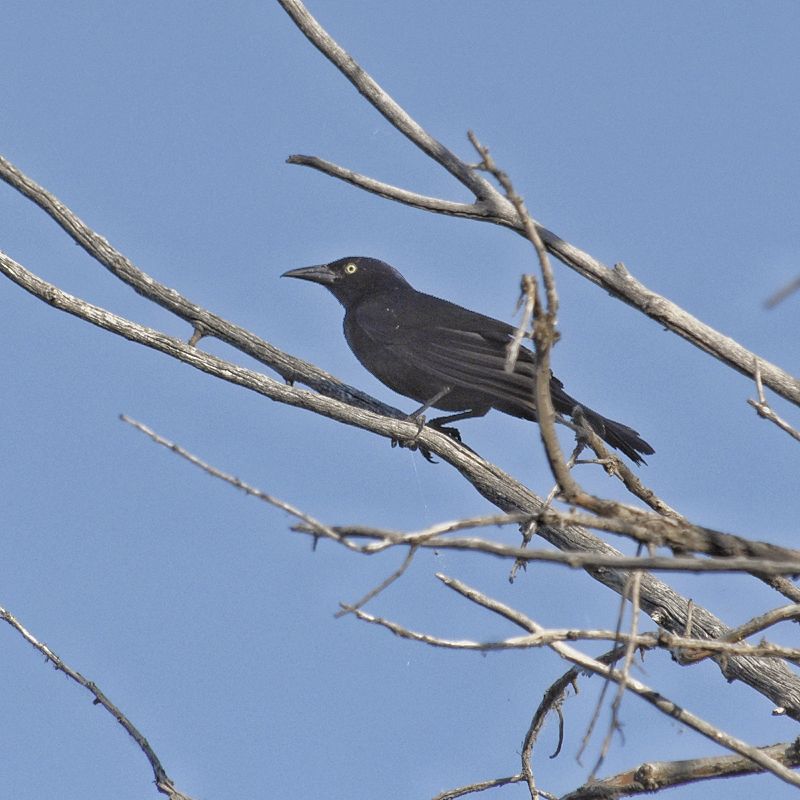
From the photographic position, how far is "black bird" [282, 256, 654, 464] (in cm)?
658

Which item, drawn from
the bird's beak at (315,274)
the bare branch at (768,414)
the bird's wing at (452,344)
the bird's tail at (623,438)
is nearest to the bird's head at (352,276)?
the bird's beak at (315,274)

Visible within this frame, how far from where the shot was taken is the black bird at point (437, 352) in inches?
259

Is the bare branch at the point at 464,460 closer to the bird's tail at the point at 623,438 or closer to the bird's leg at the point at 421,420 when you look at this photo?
the bird's leg at the point at 421,420

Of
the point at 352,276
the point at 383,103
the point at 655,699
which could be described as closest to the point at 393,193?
the point at 383,103

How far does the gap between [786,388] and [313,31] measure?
2.59m

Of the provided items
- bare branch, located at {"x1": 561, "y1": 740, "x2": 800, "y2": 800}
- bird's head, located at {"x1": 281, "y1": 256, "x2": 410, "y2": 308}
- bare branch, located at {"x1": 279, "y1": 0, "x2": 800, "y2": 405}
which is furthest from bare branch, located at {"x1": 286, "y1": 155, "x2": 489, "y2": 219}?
bird's head, located at {"x1": 281, "y1": 256, "x2": 410, "y2": 308}

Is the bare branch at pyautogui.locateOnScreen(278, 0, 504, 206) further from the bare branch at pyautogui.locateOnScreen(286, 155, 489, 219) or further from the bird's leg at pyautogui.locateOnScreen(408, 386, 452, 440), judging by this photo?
the bird's leg at pyautogui.locateOnScreen(408, 386, 452, 440)

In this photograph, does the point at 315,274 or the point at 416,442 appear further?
the point at 315,274

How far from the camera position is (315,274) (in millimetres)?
8445

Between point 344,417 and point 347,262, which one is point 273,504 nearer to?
point 344,417

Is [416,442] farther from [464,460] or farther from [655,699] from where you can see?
[655,699]

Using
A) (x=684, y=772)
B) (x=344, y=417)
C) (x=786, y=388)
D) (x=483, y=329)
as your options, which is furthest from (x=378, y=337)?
(x=684, y=772)

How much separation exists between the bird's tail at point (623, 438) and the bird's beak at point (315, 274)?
263 cm

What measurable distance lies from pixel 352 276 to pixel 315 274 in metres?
0.27
